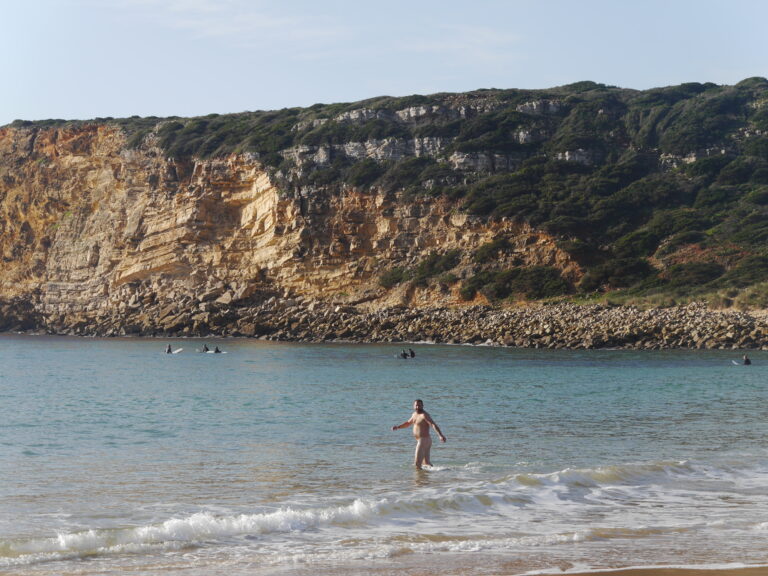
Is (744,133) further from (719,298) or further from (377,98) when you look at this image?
(377,98)

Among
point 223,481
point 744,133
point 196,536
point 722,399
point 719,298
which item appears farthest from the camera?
point 744,133

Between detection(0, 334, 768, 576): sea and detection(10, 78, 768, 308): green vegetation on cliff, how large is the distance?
78.3 feet

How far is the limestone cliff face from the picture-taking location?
55.6 meters

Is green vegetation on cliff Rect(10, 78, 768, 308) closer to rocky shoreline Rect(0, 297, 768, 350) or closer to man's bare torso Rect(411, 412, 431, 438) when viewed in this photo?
rocky shoreline Rect(0, 297, 768, 350)

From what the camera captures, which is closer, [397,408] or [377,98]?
[397,408]

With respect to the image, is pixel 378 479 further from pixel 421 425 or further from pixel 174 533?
pixel 174 533

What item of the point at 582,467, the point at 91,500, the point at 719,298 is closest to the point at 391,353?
the point at 719,298

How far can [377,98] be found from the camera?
6925 centimetres

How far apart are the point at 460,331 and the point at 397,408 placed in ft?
86.9

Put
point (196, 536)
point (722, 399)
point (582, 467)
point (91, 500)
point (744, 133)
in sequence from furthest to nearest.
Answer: point (744, 133), point (722, 399), point (582, 467), point (91, 500), point (196, 536)

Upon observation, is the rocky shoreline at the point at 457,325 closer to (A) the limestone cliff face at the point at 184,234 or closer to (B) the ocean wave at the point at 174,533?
(A) the limestone cliff face at the point at 184,234

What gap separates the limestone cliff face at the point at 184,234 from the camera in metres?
55.6

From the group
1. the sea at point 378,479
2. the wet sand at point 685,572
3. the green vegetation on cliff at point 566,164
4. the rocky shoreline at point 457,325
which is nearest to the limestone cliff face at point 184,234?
the rocky shoreline at point 457,325

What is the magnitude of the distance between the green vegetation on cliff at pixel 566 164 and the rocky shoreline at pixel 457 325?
2945 millimetres
